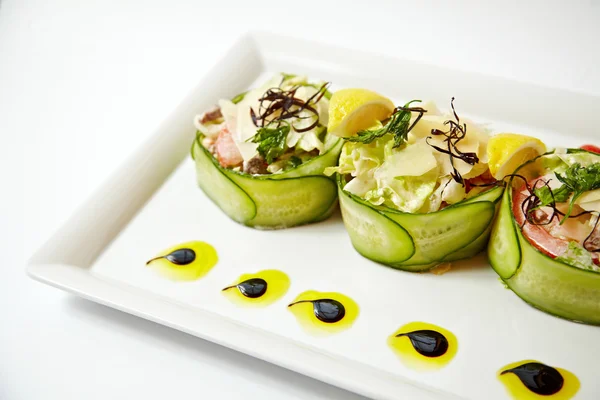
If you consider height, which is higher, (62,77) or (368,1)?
(368,1)

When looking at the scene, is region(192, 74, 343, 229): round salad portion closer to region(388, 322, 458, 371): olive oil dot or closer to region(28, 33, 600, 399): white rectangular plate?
region(28, 33, 600, 399): white rectangular plate

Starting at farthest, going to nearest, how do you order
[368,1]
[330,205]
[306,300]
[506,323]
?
[368,1] < [330,205] < [306,300] < [506,323]

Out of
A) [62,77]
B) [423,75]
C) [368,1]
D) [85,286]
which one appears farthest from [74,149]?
[368,1]

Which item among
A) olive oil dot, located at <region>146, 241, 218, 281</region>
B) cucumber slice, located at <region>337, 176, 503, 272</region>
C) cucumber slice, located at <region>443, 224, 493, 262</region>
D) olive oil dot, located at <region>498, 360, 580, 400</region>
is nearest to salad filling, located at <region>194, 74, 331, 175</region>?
cucumber slice, located at <region>337, 176, 503, 272</region>

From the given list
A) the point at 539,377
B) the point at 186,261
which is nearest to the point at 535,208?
the point at 539,377

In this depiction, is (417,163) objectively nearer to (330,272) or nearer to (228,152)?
(330,272)

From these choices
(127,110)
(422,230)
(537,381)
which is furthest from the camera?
(127,110)

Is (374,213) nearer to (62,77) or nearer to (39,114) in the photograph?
(39,114)

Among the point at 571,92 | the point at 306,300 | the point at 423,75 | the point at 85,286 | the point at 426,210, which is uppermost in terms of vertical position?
the point at 571,92
